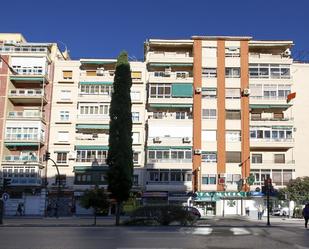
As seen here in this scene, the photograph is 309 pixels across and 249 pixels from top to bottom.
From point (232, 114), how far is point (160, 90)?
915 centimetres

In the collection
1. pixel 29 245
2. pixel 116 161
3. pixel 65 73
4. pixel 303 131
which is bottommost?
pixel 29 245

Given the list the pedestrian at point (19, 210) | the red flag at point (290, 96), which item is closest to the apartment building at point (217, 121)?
the red flag at point (290, 96)

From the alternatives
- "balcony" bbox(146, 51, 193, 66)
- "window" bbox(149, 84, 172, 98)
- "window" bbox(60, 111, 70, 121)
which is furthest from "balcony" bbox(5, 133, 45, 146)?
"balcony" bbox(146, 51, 193, 66)

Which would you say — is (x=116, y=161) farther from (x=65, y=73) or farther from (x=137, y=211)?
(x=65, y=73)

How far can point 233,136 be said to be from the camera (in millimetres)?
61688

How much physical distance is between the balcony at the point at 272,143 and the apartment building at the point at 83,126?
13.3 meters

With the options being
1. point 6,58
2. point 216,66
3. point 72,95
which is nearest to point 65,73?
point 72,95

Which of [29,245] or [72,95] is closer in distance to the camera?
[29,245]

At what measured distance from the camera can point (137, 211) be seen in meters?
34.2

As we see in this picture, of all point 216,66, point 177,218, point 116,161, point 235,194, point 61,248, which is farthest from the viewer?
point 216,66

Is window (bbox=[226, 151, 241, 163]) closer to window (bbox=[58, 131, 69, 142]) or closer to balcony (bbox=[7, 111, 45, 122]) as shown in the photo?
window (bbox=[58, 131, 69, 142])

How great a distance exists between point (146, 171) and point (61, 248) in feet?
145

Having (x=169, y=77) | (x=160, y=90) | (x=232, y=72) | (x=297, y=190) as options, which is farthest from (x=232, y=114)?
(x=297, y=190)

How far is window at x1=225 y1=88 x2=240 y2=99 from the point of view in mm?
62812
